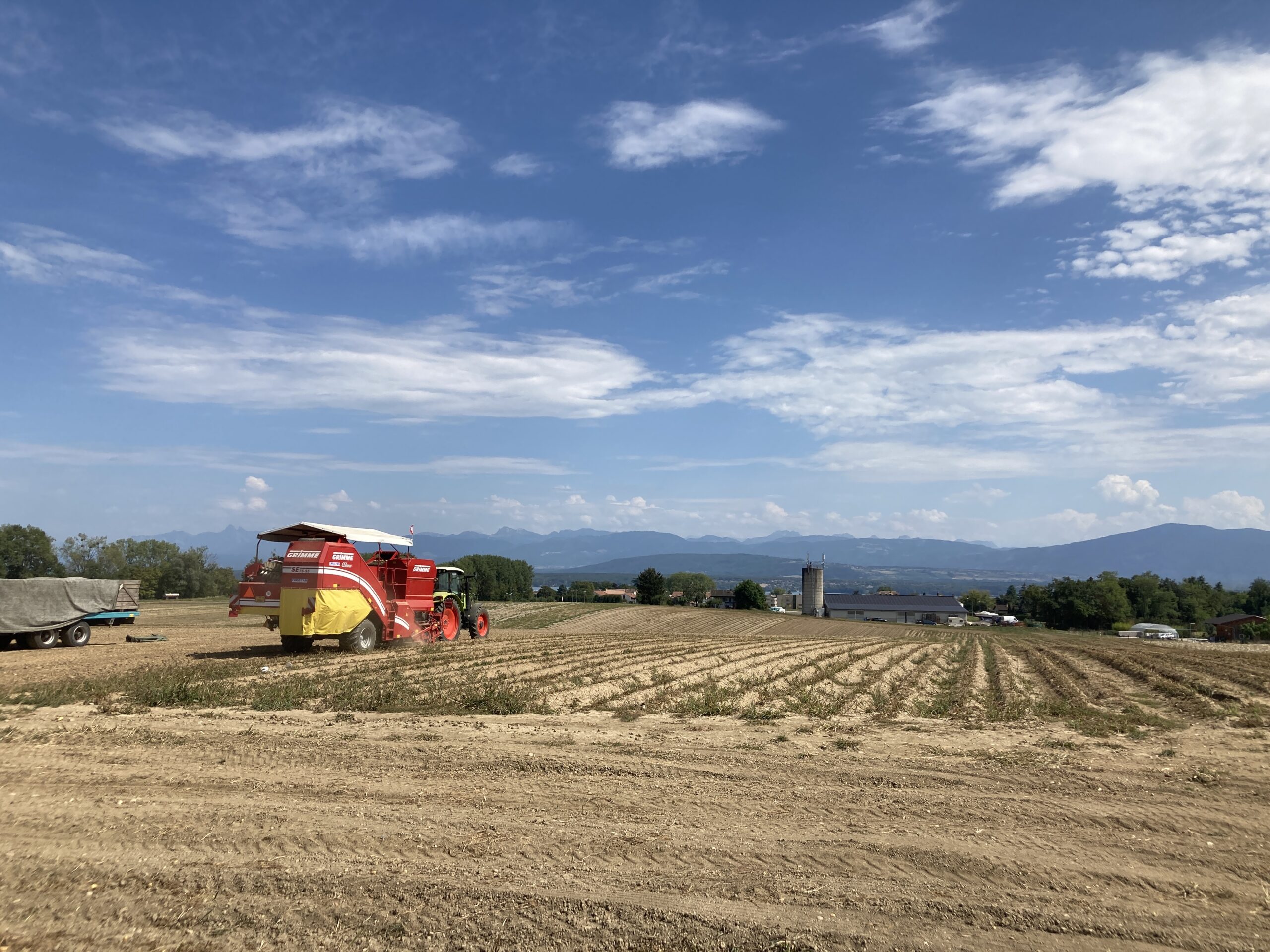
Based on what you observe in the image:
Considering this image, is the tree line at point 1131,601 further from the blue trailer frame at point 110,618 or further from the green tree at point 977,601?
the blue trailer frame at point 110,618

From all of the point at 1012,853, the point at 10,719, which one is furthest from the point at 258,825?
the point at 10,719

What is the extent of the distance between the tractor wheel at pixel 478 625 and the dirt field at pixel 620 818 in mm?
12281

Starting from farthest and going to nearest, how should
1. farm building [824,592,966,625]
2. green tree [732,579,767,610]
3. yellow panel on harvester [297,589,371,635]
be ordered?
1. green tree [732,579,767,610]
2. farm building [824,592,966,625]
3. yellow panel on harvester [297,589,371,635]

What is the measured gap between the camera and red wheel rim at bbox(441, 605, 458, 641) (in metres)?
25.6

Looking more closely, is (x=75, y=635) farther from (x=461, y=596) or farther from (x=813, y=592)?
(x=813, y=592)

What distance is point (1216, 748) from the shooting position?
9.82 m

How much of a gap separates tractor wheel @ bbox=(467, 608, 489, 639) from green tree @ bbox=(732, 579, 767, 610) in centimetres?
8185

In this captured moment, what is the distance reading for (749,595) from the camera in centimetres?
10944

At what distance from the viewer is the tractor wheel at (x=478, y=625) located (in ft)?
90.2

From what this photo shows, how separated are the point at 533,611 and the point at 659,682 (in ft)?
111

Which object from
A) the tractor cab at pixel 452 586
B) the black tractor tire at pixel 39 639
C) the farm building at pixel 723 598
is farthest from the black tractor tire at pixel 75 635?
the farm building at pixel 723 598

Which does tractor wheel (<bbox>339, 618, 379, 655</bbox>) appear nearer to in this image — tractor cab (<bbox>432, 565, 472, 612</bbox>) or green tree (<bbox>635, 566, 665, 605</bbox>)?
tractor cab (<bbox>432, 565, 472, 612</bbox>)

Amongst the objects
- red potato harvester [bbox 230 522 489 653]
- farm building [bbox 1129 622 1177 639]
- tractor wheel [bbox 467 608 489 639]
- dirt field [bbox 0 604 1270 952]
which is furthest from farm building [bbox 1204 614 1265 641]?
red potato harvester [bbox 230 522 489 653]

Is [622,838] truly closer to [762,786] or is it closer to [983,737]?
[762,786]
